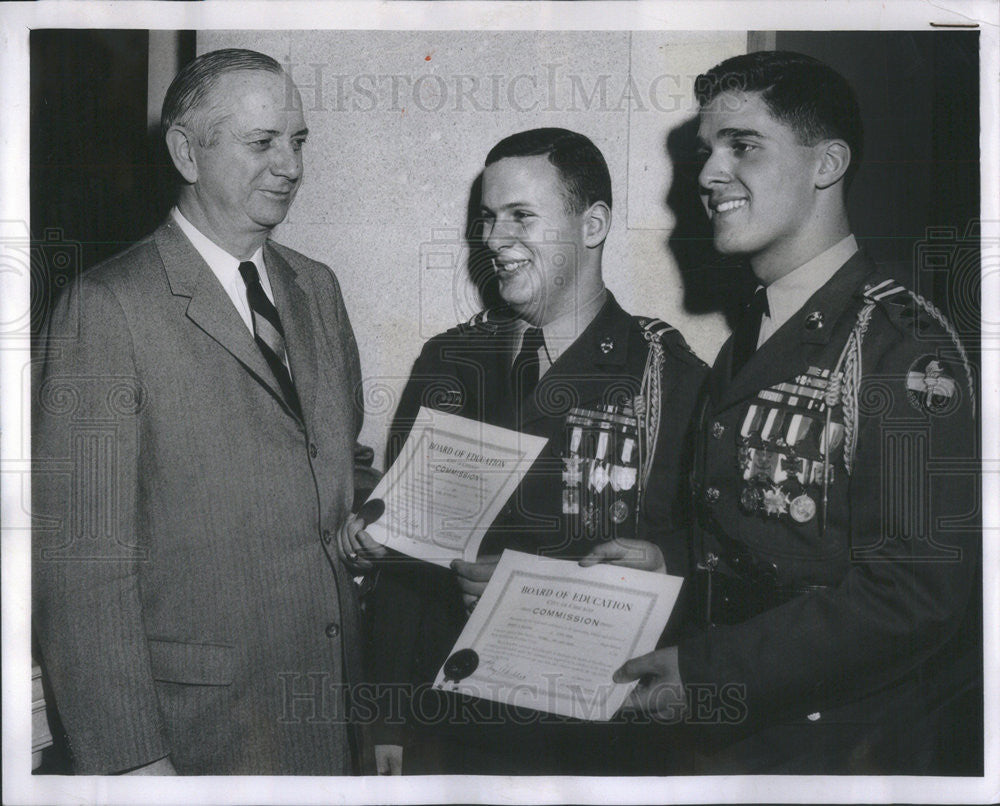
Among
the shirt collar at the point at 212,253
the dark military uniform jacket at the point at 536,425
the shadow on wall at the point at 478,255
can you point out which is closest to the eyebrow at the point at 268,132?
the shirt collar at the point at 212,253

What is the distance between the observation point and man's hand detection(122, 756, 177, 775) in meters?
1.56

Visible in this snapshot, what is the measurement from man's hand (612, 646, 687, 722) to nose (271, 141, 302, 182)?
98 cm

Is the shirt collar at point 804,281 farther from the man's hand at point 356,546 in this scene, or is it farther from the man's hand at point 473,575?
the man's hand at point 356,546

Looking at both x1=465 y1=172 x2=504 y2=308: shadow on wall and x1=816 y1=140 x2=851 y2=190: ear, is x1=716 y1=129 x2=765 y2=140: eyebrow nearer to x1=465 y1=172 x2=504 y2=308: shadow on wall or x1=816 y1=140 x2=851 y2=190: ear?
x1=816 y1=140 x2=851 y2=190: ear

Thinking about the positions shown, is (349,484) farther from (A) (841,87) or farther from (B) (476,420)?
(A) (841,87)

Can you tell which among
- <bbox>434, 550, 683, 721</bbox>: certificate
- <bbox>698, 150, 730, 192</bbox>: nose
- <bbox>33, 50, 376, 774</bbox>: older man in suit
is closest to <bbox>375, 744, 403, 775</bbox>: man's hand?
<bbox>33, 50, 376, 774</bbox>: older man in suit

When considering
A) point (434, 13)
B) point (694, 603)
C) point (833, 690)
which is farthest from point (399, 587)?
point (434, 13)

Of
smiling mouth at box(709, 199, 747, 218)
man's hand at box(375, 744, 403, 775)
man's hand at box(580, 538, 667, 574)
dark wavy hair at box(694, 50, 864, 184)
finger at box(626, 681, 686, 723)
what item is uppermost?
dark wavy hair at box(694, 50, 864, 184)

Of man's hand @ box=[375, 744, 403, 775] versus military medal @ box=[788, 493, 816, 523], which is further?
man's hand @ box=[375, 744, 403, 775]

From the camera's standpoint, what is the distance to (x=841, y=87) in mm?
1599

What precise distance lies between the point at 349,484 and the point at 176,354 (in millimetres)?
348

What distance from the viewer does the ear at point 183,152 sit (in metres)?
1.58

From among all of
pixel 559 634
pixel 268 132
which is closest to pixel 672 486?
pixel 559 634

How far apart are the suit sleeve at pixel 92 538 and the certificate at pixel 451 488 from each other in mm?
400
